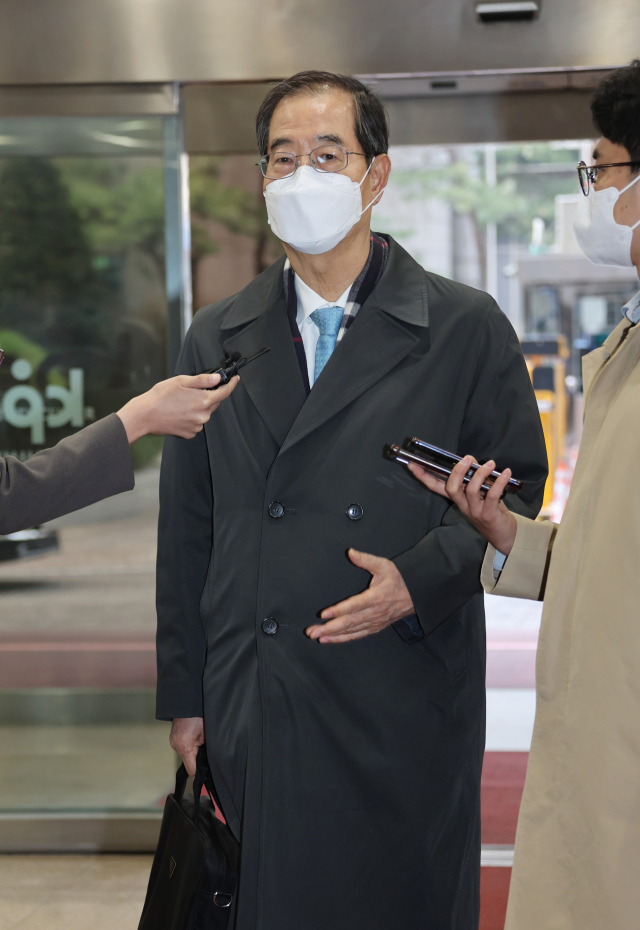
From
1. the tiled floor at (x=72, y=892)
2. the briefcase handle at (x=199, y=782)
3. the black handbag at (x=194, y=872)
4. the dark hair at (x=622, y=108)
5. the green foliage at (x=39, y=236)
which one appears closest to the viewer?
A: the dark hair at (x=622, y=108)

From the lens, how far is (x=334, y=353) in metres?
1.80

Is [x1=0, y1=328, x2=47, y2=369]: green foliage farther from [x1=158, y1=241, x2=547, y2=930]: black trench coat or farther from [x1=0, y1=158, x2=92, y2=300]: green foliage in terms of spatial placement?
[x1=158, y1=241, x2=547, y2=930]: black trench coat

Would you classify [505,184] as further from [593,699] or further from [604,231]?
[593,699]

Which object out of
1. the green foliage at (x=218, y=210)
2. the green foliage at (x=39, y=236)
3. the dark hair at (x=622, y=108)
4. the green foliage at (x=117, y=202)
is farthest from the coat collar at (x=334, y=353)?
the green foliage at (x=39, y=236)

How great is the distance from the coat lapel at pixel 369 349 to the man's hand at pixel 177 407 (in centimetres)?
16

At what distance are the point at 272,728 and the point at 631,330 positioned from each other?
94 centimetres

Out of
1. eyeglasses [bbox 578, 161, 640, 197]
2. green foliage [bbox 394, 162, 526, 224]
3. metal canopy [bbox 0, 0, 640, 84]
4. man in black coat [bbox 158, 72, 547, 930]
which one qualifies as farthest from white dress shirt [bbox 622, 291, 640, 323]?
green foliage [bbox 394, 162, 526, 224]

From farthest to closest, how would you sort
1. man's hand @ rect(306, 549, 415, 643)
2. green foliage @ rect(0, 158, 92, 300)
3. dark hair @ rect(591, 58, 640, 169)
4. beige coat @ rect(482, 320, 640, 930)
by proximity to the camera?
1. green foliage @ rect(0, 158, 92, 300)
2. man's hand @ rect(306, 549, 415, 643)
3. dark hair @ rect(591, 58, 640, 169)
4. beige coat @ rect(482, 320, 640, 930)

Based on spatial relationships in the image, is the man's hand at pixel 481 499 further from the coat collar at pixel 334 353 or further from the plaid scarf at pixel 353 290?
the plaid scarf at pixel 353 290

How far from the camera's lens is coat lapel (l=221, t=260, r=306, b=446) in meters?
1.82

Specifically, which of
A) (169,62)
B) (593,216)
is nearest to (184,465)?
(593,216)

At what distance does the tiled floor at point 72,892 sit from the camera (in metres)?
2.95

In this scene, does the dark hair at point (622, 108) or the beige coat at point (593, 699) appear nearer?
the beige coat at point (593, 699)

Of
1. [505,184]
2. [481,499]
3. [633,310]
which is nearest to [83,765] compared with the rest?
[481,499]
